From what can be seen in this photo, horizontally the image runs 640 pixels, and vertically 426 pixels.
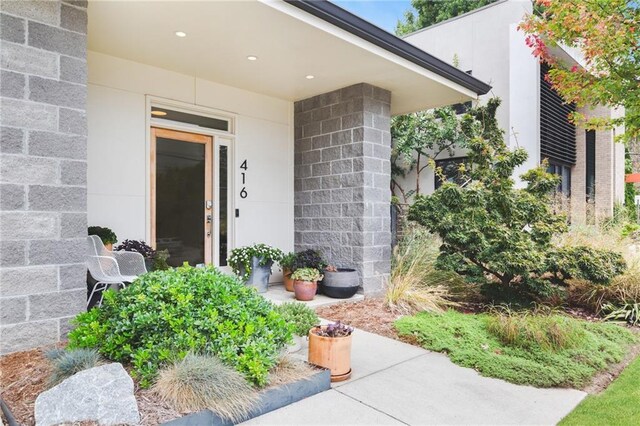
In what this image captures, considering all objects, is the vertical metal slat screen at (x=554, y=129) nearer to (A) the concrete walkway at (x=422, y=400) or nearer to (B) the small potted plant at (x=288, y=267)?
(B) the small potted plant at (x=288, y=267)

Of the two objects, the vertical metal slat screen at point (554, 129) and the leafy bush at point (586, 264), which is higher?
the vertical metal slat screen at point (554, 129)

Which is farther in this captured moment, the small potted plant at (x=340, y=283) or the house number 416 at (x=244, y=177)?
the house number 416 at (x=244, y=177)

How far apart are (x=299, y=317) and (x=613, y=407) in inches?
92.2

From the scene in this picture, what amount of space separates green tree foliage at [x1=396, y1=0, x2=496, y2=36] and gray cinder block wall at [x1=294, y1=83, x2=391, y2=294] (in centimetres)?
1194

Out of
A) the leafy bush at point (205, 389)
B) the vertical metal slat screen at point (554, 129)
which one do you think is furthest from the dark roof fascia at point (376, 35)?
the vertical metal slat screen at point (554, 129)

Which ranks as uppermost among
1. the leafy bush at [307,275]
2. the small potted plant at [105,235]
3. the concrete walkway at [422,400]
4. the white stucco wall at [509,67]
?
the white stucco wall at [509,67]

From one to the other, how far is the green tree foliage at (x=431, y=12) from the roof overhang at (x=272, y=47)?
12061mm

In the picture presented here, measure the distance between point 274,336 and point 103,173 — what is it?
330 centimetres

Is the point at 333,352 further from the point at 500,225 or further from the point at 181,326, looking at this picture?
the point at 500,225

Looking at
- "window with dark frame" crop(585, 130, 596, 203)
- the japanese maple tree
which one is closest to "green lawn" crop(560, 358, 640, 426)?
the japanese maple tree

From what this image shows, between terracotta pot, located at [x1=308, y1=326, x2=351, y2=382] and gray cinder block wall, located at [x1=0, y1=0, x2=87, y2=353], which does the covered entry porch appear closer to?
gray cinder block wall, located at [x1=0, y1=0, x2=87, y2=353]

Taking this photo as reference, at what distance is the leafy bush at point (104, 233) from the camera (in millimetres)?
4551

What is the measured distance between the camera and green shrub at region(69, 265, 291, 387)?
2.54 m

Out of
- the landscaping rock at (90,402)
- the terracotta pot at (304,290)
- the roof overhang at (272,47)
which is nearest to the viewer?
the landscaping rock at (90,402)
